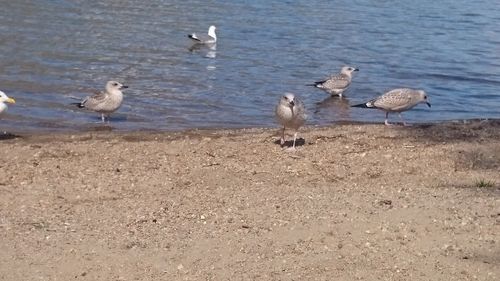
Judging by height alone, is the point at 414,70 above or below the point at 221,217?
below

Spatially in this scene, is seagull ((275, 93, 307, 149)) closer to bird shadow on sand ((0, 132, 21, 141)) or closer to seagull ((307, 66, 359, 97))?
bird shadow on sand ((0, 132, 21, 141))

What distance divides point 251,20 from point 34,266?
66.5ft

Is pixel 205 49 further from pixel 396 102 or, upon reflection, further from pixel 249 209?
pixel 249 209

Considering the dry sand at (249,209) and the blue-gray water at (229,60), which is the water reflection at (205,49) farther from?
the dry sand at (249,209)

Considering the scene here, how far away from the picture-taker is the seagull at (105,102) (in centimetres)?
1316

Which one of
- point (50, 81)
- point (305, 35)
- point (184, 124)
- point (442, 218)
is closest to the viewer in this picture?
point (442, 218)

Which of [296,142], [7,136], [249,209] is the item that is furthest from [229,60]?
[249,209]

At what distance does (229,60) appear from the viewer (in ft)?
63.6

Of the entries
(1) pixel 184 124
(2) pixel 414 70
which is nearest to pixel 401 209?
(1) pixel 184 124

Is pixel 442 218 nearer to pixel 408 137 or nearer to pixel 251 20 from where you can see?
pixel 408 137

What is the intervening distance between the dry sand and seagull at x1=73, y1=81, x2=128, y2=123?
1371mm

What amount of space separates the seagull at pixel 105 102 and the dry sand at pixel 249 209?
1.37 meters

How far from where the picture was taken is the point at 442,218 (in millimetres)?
7359

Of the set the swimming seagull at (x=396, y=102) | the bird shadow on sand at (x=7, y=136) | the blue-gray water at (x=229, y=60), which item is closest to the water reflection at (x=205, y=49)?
the blue-gray water at (x=229, y=60)
